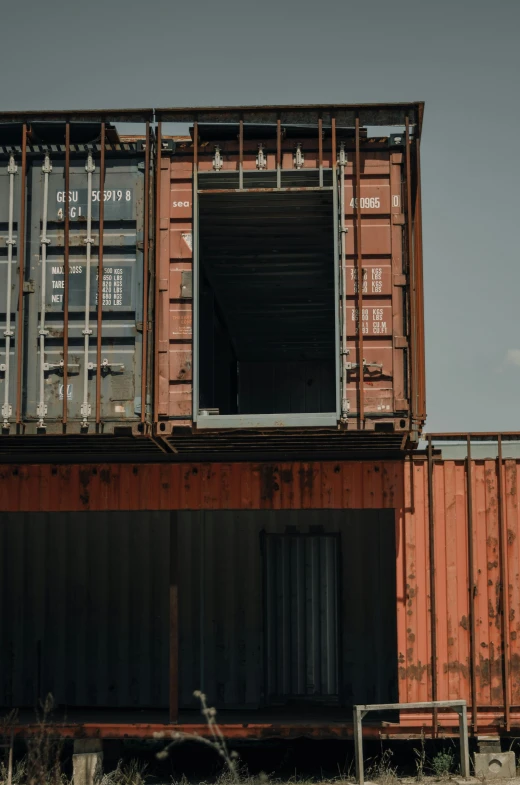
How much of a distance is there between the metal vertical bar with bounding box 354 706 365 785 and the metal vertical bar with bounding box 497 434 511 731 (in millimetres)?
1989

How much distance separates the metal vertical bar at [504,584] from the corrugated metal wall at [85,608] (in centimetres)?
529

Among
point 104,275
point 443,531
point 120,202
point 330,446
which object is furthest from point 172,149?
point 443,531

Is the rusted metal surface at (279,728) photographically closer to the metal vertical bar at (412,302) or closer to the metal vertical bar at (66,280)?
the metal vertical bar at (412,302)

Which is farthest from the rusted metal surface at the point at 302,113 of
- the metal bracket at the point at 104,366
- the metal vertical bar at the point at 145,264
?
the metal bracket at the point at 104,366

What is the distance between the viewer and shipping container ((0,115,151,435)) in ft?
33.8

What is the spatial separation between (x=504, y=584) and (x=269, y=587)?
391 centimetres

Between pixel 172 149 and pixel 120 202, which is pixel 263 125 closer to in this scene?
pixel 172 149

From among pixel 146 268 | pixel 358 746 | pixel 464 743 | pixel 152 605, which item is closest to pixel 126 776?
pixel 358 746

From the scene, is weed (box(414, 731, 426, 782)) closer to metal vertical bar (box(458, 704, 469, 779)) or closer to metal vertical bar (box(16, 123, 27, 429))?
metal vertical bar (box(458, 704, 469, 779))

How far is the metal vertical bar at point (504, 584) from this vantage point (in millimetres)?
11617

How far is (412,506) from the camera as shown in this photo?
39.6 ft

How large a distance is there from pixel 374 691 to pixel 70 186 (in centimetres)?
864

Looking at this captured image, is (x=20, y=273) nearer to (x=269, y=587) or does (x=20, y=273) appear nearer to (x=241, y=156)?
(x=241, y=156)

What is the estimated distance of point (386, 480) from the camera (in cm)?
1195
